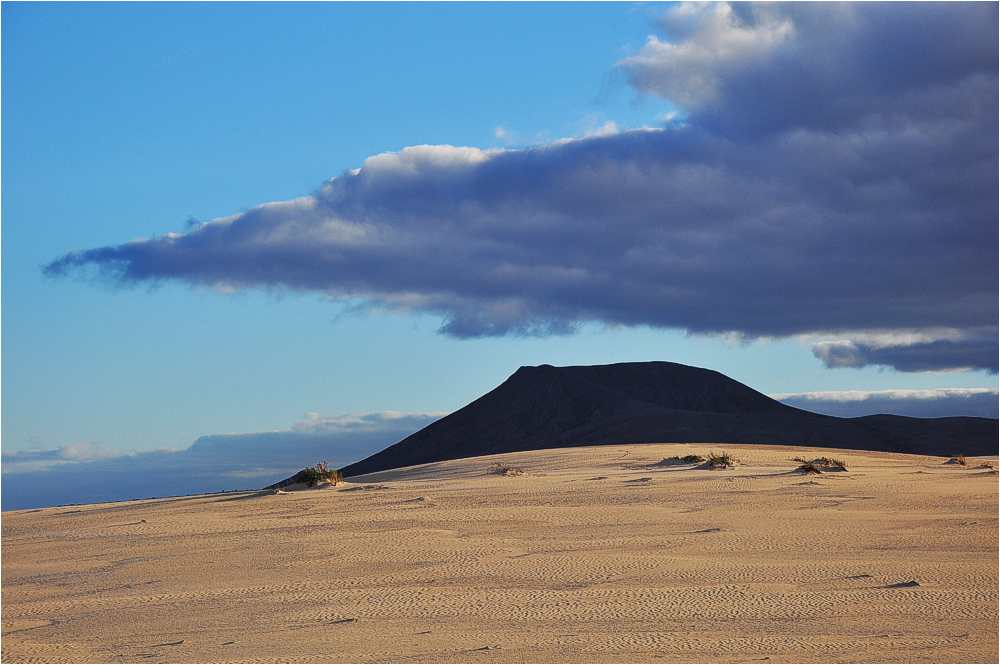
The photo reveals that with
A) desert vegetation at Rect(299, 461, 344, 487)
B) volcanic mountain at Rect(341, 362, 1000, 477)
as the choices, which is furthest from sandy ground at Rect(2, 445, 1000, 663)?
volcanic mountain at Rect(341, 362, 1000, 477)

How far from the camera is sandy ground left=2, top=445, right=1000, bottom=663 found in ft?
20.1

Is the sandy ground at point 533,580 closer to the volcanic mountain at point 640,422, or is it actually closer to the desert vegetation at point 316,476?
the desert vegetation at point 316,476

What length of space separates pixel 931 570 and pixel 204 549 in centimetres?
855

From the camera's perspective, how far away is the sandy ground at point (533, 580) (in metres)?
6.13

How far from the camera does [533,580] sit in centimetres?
804

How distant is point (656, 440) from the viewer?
62.1 meters

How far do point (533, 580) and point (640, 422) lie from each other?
213ft

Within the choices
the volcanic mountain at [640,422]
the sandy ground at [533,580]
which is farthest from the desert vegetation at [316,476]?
the volcanic mountain at [640,422]

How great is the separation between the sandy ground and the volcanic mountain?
48.5 metres

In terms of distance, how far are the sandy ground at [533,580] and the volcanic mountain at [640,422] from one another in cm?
4850

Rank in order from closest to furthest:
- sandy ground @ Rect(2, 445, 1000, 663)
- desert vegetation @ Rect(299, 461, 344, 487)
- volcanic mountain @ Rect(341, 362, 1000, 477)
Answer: sandy ground @ Rect(2, 445, 1000, 663) → desert vegetation @ Rect(299, 461, 344, 487) → volcanic mountain @ Rect(341, 362, 1000, 477)

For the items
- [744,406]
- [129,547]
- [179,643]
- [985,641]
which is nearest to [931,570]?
[985,641]

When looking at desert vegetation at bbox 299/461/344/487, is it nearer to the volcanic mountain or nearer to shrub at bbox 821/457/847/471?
shrub at bbox 821/457/847/471

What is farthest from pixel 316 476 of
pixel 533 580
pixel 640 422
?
pixel 640 422
